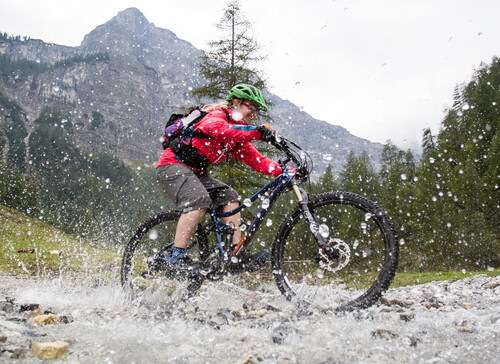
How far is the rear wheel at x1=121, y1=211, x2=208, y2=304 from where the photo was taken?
168 inches

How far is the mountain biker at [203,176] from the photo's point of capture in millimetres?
3971

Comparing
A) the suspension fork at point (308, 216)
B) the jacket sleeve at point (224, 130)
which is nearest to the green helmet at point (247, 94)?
the jacket sleeve at point (224, 130)

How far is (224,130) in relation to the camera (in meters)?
3.71

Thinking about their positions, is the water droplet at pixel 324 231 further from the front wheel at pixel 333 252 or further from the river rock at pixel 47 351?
the river rock at pixel 47 351

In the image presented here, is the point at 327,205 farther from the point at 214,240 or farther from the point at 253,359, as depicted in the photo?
the point at 253,359

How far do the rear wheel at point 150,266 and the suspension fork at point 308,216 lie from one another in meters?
1.42

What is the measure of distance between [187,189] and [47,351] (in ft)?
7.83

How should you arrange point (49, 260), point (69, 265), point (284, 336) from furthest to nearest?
point (49, 260) < point (69, 265) < point (284, 336)

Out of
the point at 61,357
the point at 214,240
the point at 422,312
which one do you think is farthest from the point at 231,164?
the point at 61,357

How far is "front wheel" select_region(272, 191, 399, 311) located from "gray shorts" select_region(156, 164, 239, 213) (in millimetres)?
958

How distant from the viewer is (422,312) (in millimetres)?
3273

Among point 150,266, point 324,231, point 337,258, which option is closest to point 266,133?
point 324,231

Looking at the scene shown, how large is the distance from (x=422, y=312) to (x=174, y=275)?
2723 mm

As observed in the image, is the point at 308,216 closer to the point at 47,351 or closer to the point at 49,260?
the point at 47,351
